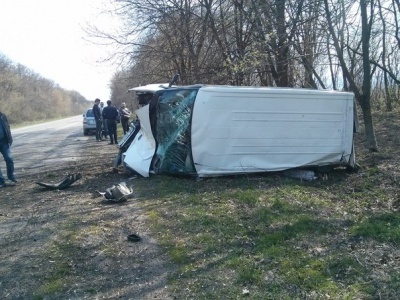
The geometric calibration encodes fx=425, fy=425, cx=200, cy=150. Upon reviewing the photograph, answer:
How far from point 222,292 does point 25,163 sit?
10.6m

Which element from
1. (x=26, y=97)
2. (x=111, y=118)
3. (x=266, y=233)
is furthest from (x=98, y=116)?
(x=26, y=97)

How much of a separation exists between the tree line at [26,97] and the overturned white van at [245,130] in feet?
174

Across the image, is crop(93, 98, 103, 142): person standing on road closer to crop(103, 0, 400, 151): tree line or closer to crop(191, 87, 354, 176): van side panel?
crop(103, 0, 400, 151): tree line

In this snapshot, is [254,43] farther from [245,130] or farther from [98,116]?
[98,116]

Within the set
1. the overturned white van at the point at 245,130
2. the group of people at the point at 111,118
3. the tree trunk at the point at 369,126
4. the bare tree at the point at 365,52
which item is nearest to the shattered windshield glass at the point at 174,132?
the overturned white van at the point at 245,130

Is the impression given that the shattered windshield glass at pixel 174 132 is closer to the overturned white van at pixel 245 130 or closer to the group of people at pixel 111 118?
the overturned white van at pixel 245 130

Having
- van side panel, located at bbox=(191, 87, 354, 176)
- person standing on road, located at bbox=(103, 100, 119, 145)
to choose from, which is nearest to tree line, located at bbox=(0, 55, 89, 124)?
person standing on road, located at bbox=(103, 100, 119, 145)

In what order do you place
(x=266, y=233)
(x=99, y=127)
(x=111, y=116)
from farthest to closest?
(x=99, y=127) < (x=111, y=116) < (x=266, y=233)

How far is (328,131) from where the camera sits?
920 cm

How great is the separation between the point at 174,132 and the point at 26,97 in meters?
71.4

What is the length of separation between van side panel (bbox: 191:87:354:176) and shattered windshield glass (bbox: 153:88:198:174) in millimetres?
207

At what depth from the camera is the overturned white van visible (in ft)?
28.1

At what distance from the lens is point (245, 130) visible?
8.72 metres

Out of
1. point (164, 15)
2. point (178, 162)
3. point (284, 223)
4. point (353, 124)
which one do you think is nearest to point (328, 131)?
point (353, 124)
